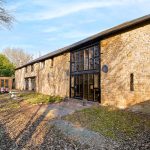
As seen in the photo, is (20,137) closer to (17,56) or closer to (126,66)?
(126,66)

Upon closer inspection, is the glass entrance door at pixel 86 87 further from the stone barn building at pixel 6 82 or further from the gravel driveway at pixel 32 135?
the stone barn building at pixel 6 82

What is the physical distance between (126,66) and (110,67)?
5.41ft

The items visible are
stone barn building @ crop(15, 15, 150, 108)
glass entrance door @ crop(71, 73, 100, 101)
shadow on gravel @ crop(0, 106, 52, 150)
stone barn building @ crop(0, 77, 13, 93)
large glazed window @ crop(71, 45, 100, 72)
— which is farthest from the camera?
stone barn building @ crop(0, 77, 13, 93)

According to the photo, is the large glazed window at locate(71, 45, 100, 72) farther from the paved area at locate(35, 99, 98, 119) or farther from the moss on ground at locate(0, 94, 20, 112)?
the moss on ground at locate(0, 94, 20, 112)

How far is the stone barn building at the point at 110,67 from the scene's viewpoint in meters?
12.5

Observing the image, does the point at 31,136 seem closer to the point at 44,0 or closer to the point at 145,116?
the point at 145,116

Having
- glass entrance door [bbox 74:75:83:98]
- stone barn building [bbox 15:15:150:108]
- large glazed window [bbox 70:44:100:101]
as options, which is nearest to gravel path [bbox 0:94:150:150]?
stone barn building [bbox 15:15:150:108]

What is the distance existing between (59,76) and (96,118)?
12.2m

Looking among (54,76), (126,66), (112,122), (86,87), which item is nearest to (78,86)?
(86,87)

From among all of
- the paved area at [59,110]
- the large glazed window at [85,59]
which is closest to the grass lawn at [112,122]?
the paved area at [59,110]

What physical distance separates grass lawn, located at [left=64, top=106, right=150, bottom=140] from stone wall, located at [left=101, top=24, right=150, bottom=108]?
51.4 inches

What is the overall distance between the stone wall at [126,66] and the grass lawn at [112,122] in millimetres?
1306

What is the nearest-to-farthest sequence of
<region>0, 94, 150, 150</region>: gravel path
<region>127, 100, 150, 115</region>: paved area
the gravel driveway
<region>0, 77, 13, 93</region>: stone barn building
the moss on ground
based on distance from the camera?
<region>0, 94, 150, 150</region>: gravel path
the gravel driveway
<region>127, 100, 150, 115</region>: paved area
the moss on ground
<region>0, 77, 13, 93</region>: stone barn building

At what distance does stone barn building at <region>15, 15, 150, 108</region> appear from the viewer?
12539 millimetres
